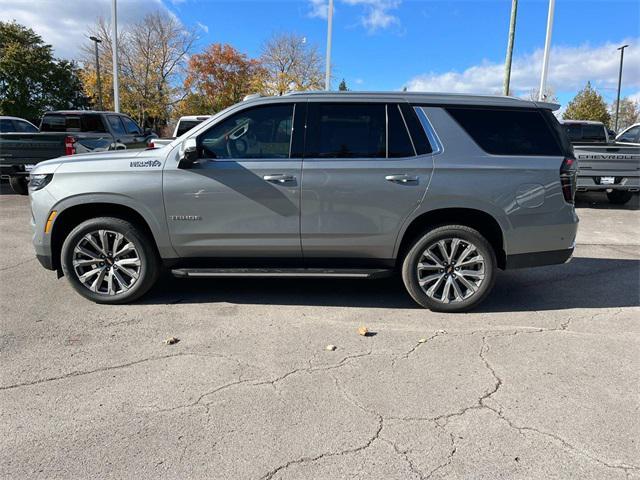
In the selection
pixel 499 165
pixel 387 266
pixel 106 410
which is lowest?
pixel 106 410

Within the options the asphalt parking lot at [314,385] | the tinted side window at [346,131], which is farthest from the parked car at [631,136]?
the tinted side window at [346,131]

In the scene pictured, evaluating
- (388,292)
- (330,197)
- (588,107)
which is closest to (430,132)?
(330,197)

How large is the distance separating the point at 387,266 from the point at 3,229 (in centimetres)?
676

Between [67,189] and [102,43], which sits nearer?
[67,189]

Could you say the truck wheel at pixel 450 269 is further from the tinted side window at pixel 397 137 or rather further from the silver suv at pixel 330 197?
the tinted side window at pixel 397 137

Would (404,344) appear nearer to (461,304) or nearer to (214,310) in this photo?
(461,304)

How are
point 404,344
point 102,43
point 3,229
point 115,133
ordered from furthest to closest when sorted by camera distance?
point 102,43 → point 115,133 → point 3,229 → point 404,344

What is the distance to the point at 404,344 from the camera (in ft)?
12.6

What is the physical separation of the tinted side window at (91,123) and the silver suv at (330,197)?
832 cm

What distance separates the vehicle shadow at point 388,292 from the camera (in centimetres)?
480

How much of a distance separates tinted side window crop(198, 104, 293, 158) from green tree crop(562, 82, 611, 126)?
50200 mm

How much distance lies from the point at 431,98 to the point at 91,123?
34.1 ft

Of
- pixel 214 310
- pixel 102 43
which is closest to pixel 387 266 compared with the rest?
pixel 214 310

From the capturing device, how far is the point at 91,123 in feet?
39.9
